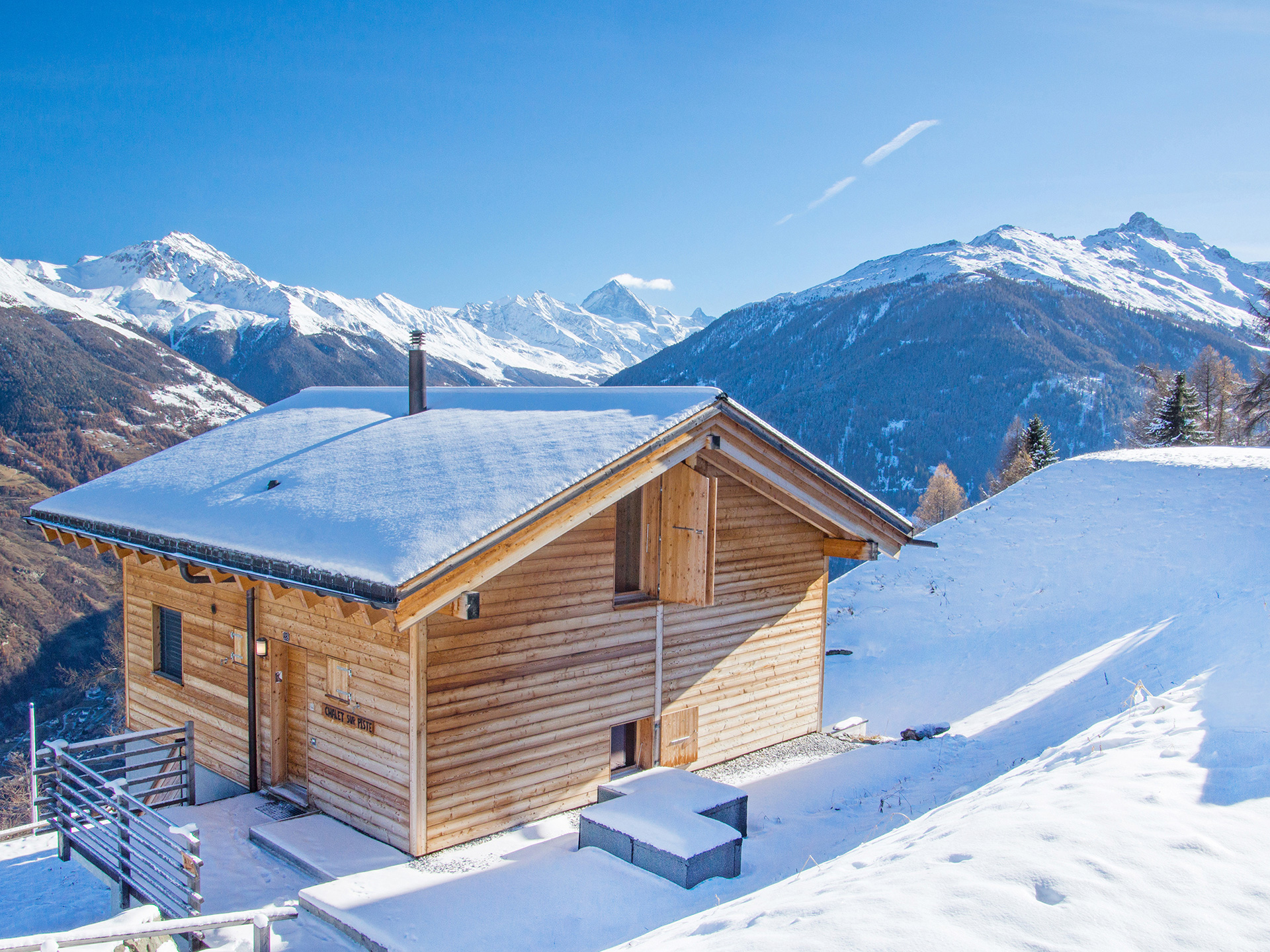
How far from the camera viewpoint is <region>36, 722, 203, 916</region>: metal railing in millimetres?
7046

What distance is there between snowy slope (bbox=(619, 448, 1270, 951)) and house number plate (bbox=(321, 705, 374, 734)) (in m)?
3.86

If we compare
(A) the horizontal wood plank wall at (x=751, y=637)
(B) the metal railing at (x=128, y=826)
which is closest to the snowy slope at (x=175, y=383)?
(B) the metal railing at (x=128, y=826)

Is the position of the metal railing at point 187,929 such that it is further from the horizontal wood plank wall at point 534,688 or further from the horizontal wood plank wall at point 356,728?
the horizontal wood plank wall at point 534,688

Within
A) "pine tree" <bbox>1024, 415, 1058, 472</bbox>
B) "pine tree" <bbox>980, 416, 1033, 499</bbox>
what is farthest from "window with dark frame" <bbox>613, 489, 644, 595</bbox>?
"pine tree" <bbox>1024, 415, 1058, 472</bbox>

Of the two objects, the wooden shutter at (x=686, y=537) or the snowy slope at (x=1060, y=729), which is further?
the wooden shutter at (x=686, y=537)

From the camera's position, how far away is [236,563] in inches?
322

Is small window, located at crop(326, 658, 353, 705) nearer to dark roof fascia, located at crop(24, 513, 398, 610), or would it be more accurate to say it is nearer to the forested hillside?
dark roof fascia, located at crop(24, 513, 398, 610)

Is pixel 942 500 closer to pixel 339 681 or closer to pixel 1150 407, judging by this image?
pixel 1150 407

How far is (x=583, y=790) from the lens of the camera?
920 cm

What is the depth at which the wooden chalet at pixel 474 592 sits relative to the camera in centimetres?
770

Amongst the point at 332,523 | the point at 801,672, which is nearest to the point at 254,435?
the point at 332,523

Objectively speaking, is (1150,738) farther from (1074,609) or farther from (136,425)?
(136,425)

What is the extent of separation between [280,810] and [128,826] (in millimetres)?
1602

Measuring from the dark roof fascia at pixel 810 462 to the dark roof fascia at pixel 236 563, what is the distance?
4443 millimetres
